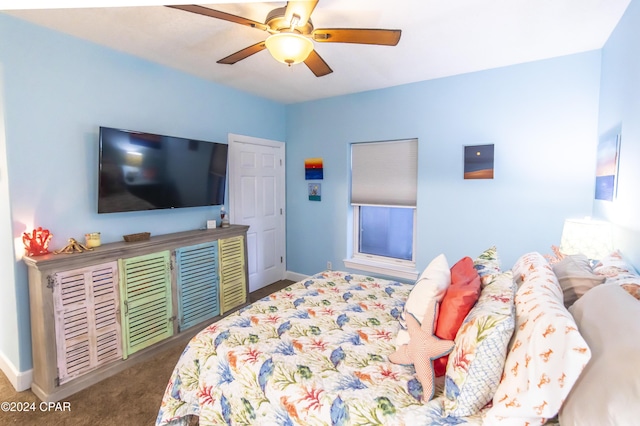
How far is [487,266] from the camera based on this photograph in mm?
1803

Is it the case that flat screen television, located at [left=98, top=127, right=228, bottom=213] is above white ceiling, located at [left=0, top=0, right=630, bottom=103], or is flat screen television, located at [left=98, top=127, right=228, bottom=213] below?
below

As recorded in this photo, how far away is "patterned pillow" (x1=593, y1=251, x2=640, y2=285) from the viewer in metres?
1.37

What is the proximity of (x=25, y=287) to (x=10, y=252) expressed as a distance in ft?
0.87

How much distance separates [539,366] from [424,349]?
46 centimetres

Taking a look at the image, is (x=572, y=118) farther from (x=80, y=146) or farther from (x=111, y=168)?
(x=80, y=146)

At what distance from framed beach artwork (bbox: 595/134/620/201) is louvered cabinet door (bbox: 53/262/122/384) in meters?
3.63

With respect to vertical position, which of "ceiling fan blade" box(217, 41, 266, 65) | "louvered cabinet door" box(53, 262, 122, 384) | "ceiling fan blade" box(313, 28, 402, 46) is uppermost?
"ceiling fan blade" box(217, 41, 266, 65)

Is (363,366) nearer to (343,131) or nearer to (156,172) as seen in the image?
(156,172)

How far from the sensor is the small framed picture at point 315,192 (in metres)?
4.23

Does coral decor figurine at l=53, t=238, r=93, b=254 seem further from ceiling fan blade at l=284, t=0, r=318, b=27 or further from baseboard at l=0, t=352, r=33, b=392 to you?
ceiling fan blade at l=284, t=0, r=318, b=27

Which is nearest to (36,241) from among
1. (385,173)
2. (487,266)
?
(487,266)

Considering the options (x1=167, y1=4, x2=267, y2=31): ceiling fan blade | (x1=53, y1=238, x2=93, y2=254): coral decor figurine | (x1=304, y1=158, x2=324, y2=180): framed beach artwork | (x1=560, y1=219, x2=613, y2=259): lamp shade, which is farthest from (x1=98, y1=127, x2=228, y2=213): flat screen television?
(x1=560, y1=219, x2=613, y2=259): lamp shade

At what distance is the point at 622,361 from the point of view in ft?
2.76

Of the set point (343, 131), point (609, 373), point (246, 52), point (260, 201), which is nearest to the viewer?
point (609, 373)
